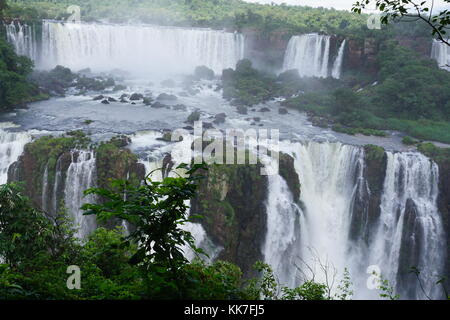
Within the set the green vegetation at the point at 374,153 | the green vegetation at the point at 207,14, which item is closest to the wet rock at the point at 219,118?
the green vegetation at the point at 374,153

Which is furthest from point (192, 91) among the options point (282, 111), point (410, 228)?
point (410, 228)

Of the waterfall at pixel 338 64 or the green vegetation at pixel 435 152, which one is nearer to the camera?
the green vegetation at pixel 435 152

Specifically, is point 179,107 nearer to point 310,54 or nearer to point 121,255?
point 310,54

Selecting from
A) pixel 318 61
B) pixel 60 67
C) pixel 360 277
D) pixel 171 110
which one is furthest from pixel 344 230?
pixel 60 67

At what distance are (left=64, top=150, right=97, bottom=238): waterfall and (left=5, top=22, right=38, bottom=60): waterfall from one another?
18270mm

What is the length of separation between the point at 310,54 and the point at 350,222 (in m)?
17.8

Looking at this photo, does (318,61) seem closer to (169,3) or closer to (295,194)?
(295,194)

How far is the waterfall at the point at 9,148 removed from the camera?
17.2 metres

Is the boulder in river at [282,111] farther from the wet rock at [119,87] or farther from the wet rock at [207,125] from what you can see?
the wet rock at [119,87]

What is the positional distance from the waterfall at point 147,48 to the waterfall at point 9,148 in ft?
54.5

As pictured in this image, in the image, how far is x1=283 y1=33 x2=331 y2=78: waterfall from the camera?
32312mm

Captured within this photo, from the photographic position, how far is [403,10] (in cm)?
565
